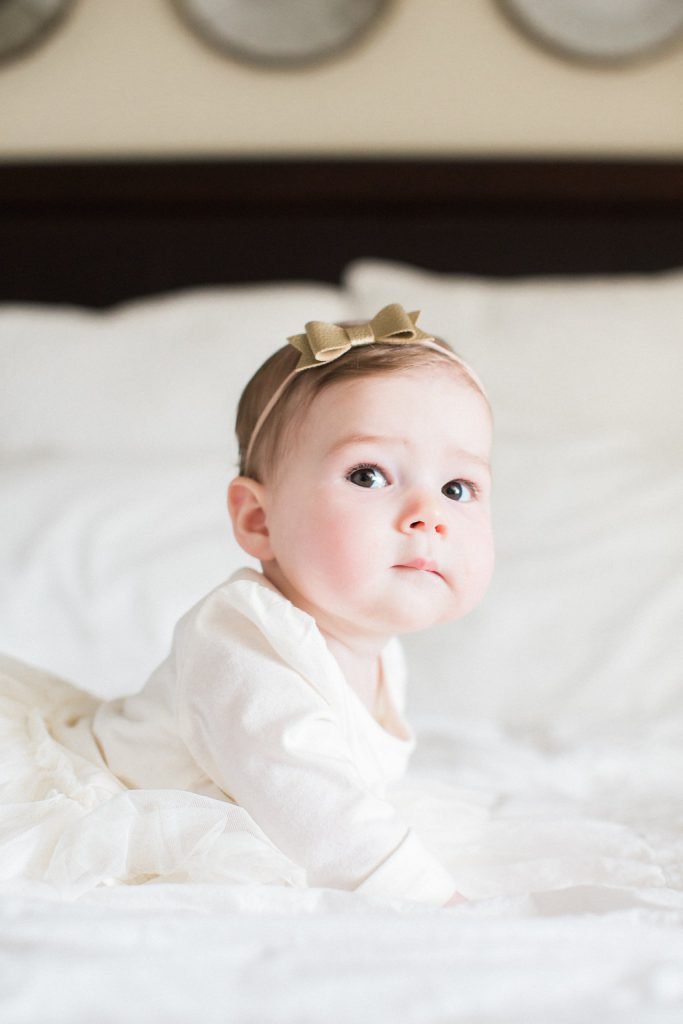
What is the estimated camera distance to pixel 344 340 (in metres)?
0.97

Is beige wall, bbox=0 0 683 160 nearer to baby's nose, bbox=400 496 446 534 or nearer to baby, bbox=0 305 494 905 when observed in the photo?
baby, bbox=0 305 494 905

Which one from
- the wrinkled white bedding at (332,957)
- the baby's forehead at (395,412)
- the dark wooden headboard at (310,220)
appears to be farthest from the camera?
the dark wooden headboard at (310,220)

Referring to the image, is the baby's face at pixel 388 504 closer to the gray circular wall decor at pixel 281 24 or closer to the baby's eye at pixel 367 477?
the baby's eye at pixel 367 477

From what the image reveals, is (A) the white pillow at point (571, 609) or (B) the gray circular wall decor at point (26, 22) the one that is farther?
(B) the gray circular wall decor at point (26, 22)

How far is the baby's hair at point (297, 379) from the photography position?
963 mm

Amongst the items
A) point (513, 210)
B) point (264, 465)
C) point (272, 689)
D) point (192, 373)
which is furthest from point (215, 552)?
point (513, 210)

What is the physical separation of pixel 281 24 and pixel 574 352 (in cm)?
97

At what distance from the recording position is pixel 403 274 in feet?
6.69

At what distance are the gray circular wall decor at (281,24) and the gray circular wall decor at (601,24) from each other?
0.97 ft

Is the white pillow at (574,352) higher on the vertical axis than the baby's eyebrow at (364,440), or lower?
higher

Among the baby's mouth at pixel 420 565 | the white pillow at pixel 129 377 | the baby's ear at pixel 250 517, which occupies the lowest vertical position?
the baby's mouth at pixel 420 565

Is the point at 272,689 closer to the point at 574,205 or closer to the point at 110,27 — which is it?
the point at 574,205

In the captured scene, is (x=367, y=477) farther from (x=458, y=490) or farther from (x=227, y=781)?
(x=227, y=781)

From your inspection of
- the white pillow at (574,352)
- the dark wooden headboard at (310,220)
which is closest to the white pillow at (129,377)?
the white pillow at (574,352)
